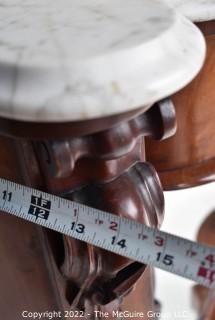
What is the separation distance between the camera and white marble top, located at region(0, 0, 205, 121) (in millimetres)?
264

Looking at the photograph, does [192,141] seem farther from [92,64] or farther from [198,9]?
[92,64]

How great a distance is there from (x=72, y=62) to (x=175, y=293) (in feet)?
2.91

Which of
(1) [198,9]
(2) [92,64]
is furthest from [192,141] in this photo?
(2) [92,64]

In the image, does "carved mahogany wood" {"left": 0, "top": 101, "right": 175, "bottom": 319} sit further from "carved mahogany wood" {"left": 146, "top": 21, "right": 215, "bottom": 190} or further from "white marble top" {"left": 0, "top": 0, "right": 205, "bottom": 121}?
"carved mahogany wood" {"left": 146, "top": 21, "right": 215, "bottom": 190}

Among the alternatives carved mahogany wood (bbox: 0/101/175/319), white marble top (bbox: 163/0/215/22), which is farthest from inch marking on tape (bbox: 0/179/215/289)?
white marble top (bbox: 163/0/215/22)

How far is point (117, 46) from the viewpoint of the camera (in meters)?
0.28

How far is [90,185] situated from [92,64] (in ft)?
0.40

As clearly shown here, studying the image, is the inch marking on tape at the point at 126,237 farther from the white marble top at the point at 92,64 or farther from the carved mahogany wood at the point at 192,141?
the carved mahogany wood at the point at 192,141

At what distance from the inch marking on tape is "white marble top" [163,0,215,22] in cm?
21

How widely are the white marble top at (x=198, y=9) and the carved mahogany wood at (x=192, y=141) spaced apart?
0.11 feet

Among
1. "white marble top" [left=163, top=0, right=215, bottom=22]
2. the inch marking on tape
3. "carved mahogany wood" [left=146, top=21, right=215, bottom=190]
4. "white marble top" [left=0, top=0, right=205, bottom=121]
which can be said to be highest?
"white marble top" [left=0, top=0, right=205, bottom=121]

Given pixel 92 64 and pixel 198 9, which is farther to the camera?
pixel 198 9

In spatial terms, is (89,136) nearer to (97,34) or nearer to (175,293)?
(97,34)

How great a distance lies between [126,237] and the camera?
350 mm
